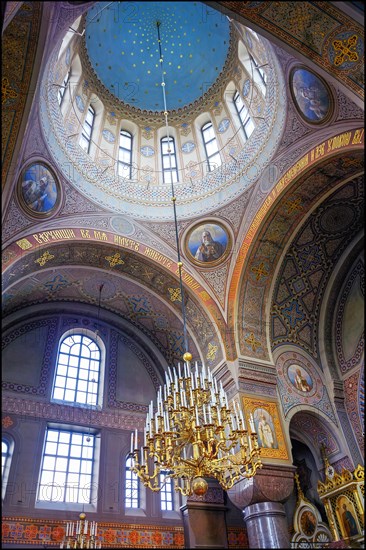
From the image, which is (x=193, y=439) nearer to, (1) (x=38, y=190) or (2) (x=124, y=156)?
(1) (x=38, y=190)

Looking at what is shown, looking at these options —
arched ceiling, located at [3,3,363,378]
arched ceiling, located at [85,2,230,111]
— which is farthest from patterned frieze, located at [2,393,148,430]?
arched ceiling, located at [85,2,230,111]

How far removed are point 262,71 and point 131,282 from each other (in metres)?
6.30

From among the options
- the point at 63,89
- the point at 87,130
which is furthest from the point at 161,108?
the point at 63,89

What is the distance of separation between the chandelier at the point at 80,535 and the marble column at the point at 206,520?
2124mm

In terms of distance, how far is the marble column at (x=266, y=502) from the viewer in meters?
8.53

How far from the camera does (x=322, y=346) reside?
11805mm

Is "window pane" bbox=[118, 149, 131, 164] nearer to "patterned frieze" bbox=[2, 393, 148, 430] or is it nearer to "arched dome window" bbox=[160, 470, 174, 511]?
"patterned frieze" bbox=[2, 393, 148, 430]

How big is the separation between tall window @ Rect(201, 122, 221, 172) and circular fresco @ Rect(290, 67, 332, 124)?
3459mm

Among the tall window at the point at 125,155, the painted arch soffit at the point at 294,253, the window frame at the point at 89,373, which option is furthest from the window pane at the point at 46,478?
the tall window at the point at 125,155

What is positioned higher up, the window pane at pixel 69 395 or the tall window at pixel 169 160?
the tall window at pixel 169 160

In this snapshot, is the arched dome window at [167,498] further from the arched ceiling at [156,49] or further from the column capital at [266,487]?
the arched ceiling at [156,49]

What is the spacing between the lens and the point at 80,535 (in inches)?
340

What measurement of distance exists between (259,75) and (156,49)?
3.19 meters

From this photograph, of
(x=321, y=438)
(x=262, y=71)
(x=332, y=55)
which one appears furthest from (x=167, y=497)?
(x=262, y=71)
